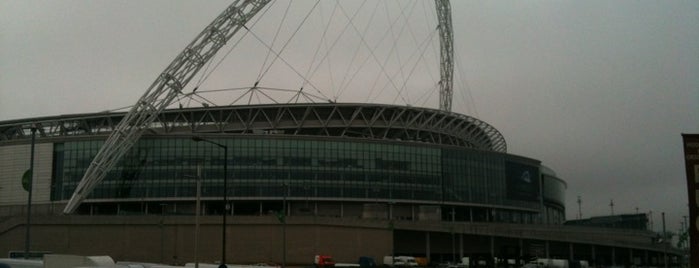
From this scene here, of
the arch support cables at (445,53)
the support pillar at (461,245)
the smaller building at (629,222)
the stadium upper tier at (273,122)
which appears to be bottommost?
the support pillar at (461,245)

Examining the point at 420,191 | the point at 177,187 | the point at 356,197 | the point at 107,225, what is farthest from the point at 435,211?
the point at 107,225

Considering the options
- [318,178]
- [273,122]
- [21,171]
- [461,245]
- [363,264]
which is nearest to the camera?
[363,264]

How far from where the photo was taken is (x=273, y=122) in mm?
126625

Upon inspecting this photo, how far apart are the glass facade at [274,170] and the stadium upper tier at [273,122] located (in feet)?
16.1

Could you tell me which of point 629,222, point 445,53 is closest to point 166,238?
point 445,53

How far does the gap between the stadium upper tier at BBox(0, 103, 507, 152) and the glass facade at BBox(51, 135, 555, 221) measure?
492 centimetres

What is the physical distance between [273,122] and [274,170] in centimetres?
985

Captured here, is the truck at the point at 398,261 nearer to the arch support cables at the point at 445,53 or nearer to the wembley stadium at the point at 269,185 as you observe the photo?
the wembley stadium at the point at 269,185

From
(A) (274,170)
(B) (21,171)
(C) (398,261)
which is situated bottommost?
(C) (398,261)

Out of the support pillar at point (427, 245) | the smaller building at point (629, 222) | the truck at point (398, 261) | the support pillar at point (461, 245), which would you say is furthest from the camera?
the smaller building at point (629, 222)

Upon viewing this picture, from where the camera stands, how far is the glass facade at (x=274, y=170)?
4653 inches

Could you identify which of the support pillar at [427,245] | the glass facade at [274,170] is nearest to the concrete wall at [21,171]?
the glass facade at [274,170]

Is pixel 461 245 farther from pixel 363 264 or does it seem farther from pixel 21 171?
pixel 21 171

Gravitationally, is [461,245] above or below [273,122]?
below
